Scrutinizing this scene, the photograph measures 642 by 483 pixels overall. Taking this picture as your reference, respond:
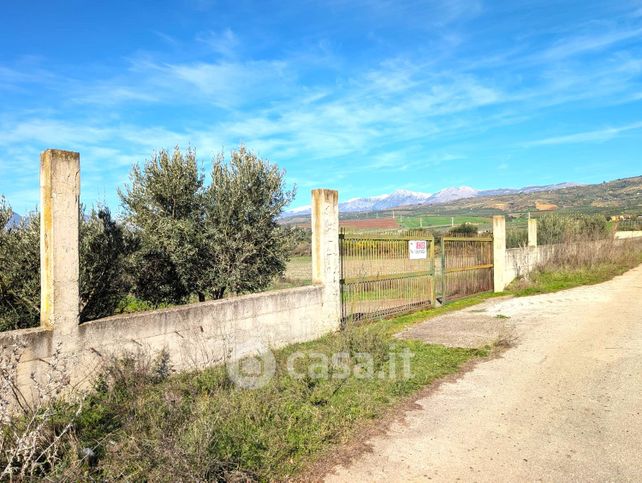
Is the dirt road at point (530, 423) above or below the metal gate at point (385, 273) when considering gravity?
below

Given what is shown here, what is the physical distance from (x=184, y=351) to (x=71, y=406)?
1741mm

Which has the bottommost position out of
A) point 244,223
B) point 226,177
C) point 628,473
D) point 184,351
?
point 628,473

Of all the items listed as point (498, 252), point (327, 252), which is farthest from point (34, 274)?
point (498, 252)

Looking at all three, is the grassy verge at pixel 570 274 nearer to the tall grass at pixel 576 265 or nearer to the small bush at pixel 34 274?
the tall grass at pixel 576 265

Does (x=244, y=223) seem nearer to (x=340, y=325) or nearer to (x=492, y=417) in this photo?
(x=340, y=325)

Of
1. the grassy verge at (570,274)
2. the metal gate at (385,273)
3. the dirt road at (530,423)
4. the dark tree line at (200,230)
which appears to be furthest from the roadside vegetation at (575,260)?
the dark tree line at (200,230)

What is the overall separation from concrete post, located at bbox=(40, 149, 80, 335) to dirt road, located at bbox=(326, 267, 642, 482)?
3.53m

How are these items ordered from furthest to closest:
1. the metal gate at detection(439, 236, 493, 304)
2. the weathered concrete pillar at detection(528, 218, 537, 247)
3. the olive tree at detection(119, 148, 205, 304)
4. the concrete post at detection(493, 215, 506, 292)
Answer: the weathered concrete pillar at detection(528, 218, 537, 247) → the concrete post at detection(493, 215, 506, 292) → the metal gate at detection(439, 236, 493, 304) → the olive tree at detection(119, 148, 205, 304)

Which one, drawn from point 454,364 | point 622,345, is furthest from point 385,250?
point 622,345

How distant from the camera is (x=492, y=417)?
5.04 meters

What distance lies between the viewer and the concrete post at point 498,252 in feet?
53.2

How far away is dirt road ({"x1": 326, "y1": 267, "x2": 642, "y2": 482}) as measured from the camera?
390 cm

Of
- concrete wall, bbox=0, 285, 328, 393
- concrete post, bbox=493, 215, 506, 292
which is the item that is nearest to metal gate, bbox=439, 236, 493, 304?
concrete post, bbox=493, 215, 506, 292

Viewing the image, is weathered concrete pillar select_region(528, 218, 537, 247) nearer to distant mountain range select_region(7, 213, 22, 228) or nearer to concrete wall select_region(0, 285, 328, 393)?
concrete wall select_region(0, 285, 328, 393)
